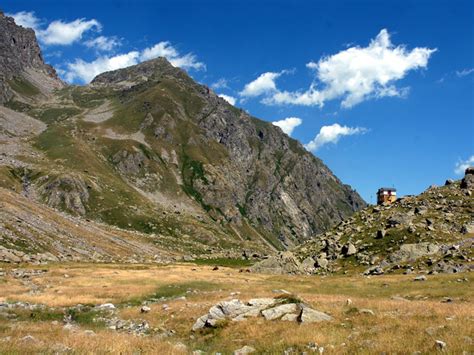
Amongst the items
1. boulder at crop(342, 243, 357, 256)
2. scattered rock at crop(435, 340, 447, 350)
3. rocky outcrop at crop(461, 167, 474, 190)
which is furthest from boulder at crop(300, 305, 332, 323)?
rocky outcrop at crop(461, 167, 474, 190)

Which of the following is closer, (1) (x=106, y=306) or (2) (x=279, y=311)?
(2) (x=279, y=311)

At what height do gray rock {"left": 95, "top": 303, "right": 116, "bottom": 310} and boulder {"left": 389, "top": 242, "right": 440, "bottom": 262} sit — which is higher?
boulder {"left": 389, "top": 242, "right": 440, "bottom": 262}

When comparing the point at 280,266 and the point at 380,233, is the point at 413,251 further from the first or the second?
the point at 280,266

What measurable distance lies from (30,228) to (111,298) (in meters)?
79.6

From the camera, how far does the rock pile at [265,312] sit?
25.6 metres

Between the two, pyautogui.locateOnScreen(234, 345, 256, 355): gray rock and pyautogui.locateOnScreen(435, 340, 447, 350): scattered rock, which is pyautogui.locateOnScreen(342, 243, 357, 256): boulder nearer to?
pyautogui.locateOnScreen(234, 345, 256, 355): gray rock

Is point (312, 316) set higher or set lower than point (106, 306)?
higher

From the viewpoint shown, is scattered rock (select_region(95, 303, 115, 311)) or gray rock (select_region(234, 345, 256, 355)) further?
scattered rock (select_region(95, 303, 115, 311))

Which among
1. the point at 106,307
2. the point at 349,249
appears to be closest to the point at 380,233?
the point at 349,249

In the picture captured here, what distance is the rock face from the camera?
73250 mm

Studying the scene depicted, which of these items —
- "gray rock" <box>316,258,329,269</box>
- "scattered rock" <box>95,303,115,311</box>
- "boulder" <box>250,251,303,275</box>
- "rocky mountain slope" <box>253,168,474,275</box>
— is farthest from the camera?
"gray rock" <box>316,258,329,269</box>

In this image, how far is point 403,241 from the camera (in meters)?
81.7

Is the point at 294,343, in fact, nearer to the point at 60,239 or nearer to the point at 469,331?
the point at 469,331

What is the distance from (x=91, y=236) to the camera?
14250 centimetres
